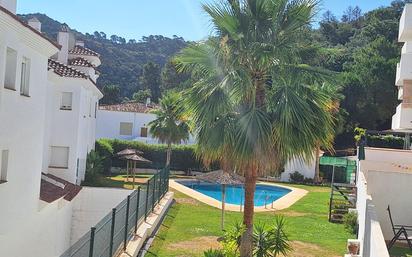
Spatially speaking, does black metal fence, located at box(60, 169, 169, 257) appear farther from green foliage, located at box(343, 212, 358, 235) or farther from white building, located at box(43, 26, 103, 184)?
green foliage, located at box(343, 212, 358, 235)

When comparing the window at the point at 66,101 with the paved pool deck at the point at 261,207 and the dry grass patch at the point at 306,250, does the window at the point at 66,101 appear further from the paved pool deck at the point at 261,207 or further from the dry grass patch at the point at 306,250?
the dry grass patch at the point at 306,250

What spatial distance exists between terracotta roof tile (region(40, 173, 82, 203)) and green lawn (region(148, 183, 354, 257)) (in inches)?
155

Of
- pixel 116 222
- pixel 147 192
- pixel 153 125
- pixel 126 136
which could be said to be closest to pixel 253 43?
pixel 116 222

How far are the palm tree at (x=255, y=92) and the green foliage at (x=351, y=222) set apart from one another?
965 centimetres

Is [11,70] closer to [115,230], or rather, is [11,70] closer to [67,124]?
[115,230]

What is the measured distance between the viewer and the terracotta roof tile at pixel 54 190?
55.4 ft

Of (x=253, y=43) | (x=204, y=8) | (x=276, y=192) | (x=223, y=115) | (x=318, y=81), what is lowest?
(x=276, y=192)

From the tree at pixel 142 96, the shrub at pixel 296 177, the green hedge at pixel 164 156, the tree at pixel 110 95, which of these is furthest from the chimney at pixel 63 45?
the tree at pixel 142 96

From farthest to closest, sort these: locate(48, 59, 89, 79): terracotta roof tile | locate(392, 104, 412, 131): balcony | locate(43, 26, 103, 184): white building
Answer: locate(392, 104, 412, 131): balcony → locate(43, 26, 103, 184): white building → locate(48, 59, 89, 79): terracotta roof tile

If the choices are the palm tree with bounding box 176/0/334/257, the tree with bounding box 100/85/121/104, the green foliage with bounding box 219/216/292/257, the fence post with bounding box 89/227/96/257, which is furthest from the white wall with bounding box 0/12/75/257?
the tree with bounding box 100/85/121/104

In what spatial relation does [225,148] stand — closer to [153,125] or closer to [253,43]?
[253,43]

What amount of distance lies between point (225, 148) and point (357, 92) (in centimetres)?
5221

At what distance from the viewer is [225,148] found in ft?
37.2

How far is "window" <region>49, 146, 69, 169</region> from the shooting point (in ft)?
85.9
